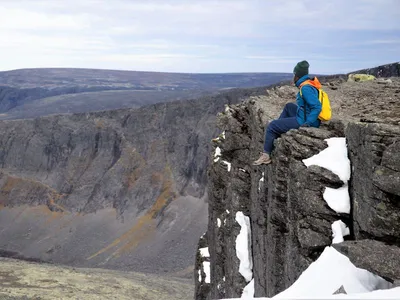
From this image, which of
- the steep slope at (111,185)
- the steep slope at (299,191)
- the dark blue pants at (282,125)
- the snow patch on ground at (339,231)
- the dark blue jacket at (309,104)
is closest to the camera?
the steep slope at (299,191)

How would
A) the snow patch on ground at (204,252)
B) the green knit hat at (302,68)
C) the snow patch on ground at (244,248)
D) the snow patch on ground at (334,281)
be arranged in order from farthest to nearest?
the snow patch on ground at (204,252)
the snow patch on ground at (244,248)
the green knit hat at (302,68)
the snow patch on ground at (334,281)

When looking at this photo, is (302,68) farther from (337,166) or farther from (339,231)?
(339,231)

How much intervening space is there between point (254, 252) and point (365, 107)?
8.05 metres

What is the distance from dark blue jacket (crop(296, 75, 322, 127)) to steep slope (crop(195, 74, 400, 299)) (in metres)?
0.52

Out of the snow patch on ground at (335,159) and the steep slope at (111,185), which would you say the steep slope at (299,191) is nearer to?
the snow patch on ground at (335,159)

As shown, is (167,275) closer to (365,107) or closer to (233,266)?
(233,266)

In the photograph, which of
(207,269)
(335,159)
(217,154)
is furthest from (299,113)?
(207,269)

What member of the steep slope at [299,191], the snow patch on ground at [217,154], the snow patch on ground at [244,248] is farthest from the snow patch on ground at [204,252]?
the snow patch on ground at [244,248]

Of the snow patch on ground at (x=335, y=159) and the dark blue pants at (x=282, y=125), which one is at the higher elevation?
the dark blue pants at (x=282, y=125)

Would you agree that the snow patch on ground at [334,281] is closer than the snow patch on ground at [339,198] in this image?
Yes

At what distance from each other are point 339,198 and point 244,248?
34.7 ft

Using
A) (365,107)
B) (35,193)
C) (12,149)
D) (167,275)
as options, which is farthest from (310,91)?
(12,149)

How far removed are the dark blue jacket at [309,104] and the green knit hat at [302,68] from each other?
13 centimetres

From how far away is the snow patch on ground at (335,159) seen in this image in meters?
12.6
